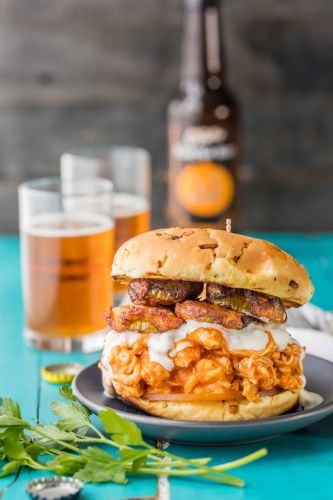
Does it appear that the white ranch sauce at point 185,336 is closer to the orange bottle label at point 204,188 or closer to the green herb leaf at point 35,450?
the green herb leaf at point 35,450

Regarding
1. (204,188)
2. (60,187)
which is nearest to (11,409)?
(60,187)

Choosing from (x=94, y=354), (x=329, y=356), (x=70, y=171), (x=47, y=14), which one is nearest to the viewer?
(x=329, y=356)

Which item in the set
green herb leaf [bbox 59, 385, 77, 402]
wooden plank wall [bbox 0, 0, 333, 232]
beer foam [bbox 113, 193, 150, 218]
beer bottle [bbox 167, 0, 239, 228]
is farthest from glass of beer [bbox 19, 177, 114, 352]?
wooden plank wall [bbox 0, 0, 333, 232]

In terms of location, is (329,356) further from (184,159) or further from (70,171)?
(184,159)

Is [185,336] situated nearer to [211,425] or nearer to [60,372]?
[211,425]

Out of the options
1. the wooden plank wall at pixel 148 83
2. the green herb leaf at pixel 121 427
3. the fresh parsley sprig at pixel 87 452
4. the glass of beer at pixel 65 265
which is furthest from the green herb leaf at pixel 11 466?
the wooden plank wall at pixel 148 83

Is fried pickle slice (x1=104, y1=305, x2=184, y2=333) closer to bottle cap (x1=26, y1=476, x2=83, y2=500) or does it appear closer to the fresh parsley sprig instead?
the fresh parsley sprig

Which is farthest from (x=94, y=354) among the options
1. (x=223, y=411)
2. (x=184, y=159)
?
(x=184, y=159)
